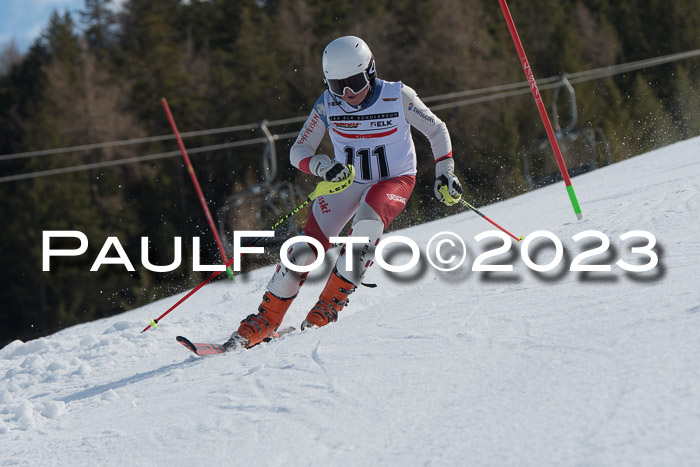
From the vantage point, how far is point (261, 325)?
411cm

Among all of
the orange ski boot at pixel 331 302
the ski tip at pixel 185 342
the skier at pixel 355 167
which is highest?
the skier at pixel 355 167

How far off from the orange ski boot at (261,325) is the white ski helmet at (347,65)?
3.89ft

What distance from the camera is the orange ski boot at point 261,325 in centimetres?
407

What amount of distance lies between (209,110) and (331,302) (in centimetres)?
2941

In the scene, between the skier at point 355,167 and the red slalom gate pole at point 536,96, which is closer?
the skier at point 355,167

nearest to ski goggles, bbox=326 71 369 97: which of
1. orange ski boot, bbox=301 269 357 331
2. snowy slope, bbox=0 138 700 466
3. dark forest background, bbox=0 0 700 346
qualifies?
orange ski boot, bbox=301 269 357 331

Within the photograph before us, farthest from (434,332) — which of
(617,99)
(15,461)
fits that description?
(617,99)

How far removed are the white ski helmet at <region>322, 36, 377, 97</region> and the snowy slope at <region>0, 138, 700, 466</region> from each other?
1.19m

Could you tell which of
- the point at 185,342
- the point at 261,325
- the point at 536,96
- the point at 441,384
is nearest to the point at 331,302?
the point at 261,325

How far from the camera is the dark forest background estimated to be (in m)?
29.2

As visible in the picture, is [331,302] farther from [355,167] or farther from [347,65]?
[347,65]

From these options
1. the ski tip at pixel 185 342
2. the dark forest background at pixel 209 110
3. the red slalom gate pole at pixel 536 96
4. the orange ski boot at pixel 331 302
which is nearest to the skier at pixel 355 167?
the orange ski boot at pixel 331 302

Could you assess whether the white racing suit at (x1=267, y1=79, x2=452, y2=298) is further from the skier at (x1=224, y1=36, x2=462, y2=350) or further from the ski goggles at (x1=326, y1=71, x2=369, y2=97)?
→ the ski goggles at (x1=326, y1=71, x2=369, y2=97)

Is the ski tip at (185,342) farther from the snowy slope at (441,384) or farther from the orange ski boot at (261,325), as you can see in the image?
the orange ski boot at (261,325)
